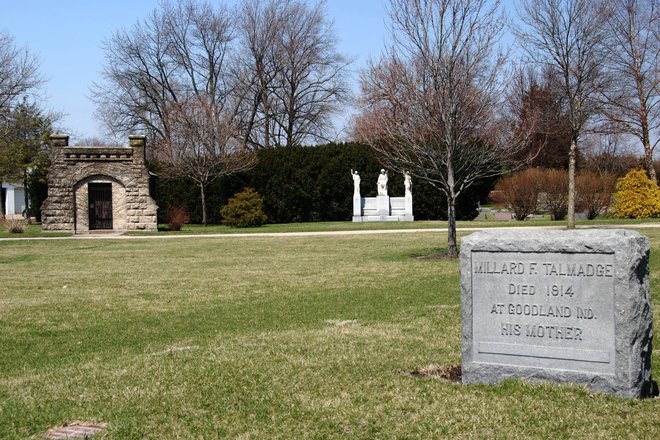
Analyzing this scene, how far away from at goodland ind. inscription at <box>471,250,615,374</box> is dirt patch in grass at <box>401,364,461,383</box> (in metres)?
0.46

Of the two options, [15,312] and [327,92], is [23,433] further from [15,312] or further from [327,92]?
[327,92]

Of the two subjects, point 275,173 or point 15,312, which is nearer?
point 15,312

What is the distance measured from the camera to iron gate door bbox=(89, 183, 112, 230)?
31484mm

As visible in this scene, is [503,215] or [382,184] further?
[503,215]

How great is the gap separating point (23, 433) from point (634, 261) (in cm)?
430

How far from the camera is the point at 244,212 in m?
34.3

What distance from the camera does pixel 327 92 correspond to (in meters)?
52.3

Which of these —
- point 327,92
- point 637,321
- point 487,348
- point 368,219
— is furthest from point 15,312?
point 327,92

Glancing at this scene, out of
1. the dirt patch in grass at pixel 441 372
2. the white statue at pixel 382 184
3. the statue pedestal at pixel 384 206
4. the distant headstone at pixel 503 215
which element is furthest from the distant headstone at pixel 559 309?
the distant headstone at pixel 503 215

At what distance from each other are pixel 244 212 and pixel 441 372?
2839 centimetres

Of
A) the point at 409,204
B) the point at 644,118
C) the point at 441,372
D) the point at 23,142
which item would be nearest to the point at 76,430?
the point at 441,372

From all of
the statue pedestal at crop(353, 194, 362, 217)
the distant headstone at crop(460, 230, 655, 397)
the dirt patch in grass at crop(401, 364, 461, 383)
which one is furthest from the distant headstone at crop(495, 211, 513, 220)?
the distant headstone at crop(460, 230, 655, 397)

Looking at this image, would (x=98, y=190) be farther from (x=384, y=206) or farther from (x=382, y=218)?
(x=384, y=206)

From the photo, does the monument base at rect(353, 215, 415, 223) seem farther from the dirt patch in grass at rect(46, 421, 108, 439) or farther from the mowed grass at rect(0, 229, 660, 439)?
the dirt patch in grass at rect(46, 421, 108, 439)
